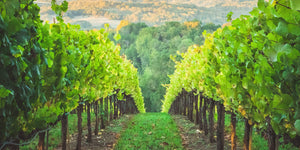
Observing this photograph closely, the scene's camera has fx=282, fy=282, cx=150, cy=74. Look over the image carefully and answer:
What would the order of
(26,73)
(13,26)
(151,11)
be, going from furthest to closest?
(151,11), (26,73), (13,26)

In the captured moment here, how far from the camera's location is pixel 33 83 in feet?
12.5

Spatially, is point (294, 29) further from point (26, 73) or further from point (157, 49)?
point (157, 49)

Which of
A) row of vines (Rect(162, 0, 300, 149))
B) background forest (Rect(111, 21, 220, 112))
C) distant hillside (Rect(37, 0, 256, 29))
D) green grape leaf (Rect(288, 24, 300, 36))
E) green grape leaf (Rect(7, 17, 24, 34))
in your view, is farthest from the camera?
distant hillside (Rect(37, 0, 256, 29))

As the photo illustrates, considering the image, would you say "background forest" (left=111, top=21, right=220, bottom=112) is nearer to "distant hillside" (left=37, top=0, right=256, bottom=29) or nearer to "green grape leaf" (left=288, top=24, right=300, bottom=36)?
"distant hillside" (left=37, top=0, right=256, bottom=29)

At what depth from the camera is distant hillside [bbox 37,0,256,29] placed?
14627 cm

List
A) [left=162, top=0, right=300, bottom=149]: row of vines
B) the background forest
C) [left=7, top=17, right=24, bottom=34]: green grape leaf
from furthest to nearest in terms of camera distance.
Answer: the background forest < [left=7, top=17, right=24, bottom=34]: green grape leaf < [left=162, top=0, right=300, bottom=149]: row of vines

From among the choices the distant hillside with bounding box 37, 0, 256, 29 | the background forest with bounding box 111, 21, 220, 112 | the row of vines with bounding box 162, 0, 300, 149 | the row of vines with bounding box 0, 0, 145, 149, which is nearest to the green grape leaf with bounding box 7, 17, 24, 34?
the row of vines with bounding box 0, 0, 145, 149

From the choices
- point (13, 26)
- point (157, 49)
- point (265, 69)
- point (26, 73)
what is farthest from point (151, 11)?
point (13, 26)

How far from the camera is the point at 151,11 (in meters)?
185

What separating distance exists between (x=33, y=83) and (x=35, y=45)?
0.52 m

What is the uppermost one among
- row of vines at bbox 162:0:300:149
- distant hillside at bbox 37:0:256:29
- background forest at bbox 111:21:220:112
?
distant hillside at bbox 37:0:256:29

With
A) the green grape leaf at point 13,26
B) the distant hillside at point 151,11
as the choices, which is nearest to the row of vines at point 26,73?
the green grape leaf at point 13,26

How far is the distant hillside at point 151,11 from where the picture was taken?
14627cm

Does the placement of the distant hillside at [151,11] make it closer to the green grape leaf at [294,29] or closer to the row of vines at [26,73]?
the row of vines at [26,73]
